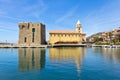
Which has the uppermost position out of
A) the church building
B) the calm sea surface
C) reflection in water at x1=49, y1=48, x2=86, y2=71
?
the church building

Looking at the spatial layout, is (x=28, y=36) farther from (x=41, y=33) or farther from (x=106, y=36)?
(x=106, y=36)

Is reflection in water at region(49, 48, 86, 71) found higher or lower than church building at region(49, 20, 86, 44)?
lower

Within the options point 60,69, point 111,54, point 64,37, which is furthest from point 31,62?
point 64,37

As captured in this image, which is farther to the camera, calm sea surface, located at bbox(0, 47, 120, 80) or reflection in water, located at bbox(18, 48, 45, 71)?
reflection in water, located at bbox(18, 48, 45, 71)

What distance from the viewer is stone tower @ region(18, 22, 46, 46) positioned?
326ft

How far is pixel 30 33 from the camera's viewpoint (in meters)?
100

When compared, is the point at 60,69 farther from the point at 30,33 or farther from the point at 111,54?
the point at 30,33

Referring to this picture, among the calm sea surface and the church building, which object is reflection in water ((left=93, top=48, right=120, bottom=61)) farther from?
the church building

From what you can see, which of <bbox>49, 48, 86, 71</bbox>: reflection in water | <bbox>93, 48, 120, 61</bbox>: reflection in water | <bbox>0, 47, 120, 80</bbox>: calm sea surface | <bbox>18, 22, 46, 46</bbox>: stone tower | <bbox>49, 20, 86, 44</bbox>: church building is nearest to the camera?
<bbox>0, 47, 120, 80</bbox>: calm sea surface

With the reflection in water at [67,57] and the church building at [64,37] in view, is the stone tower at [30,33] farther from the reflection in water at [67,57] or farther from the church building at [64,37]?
the reflection in water at [67,57]

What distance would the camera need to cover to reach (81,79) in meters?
17.2

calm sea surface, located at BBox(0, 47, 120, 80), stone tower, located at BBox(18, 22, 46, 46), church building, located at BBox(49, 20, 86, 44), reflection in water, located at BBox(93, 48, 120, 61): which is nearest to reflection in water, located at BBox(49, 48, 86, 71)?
calm sea surface, located at BBox(0, 47, 120, 80)

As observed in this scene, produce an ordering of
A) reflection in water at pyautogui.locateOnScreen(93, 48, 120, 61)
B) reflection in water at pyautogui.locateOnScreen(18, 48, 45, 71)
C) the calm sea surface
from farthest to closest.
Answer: reflection in water at pyautogui.locateOnScreen(93, 48, 120, 61) < reflection in water at pyautogui.locateOnScreen(18, 48, 45, 71) < the calm sea surface

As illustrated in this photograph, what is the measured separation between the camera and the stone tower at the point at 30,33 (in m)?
99.2
